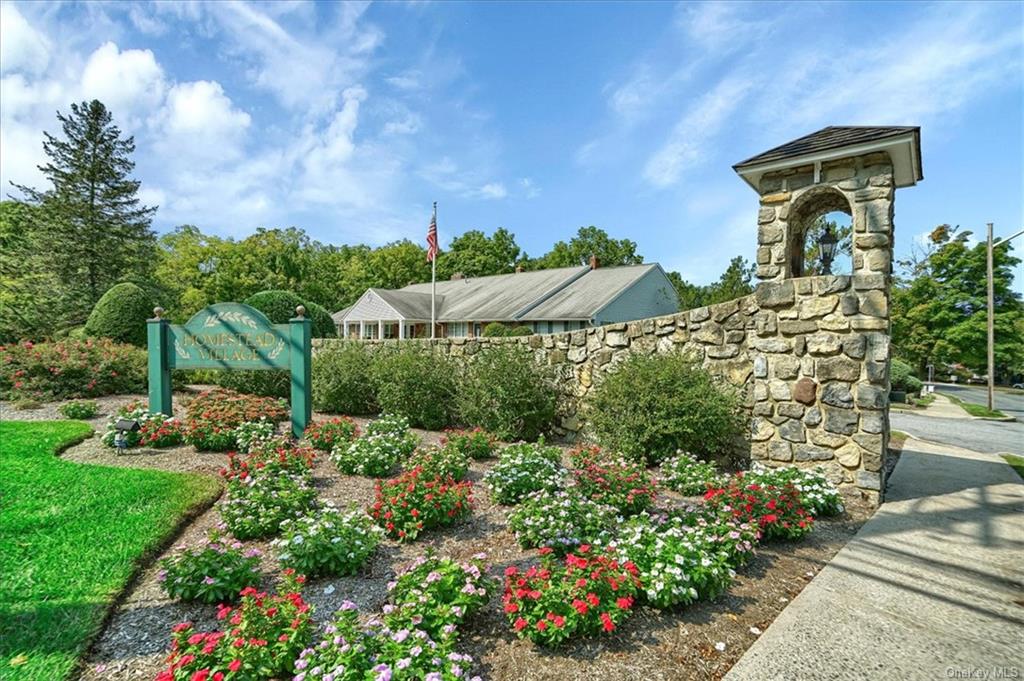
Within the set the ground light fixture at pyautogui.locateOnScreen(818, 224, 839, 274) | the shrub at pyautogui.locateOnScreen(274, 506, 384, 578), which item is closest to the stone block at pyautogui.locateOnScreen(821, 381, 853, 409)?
the ground light fixture at pyautogui.locateOnScreen(818, 224, 839, 274)

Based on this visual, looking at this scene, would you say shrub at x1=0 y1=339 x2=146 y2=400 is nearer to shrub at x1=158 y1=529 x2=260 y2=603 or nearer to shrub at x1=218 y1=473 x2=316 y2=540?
shrub at x1=218 y1=473 x2=316 y2=540

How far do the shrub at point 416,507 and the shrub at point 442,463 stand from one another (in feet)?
1.17

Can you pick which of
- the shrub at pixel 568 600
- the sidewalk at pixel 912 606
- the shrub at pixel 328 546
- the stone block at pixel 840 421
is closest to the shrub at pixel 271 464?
the shrub at pixel 328 546

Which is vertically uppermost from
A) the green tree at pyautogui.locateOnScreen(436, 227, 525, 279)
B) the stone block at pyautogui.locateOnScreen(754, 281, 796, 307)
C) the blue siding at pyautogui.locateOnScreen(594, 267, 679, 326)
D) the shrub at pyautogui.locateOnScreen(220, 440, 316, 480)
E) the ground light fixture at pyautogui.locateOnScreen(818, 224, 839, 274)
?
the green tree at pyautogui.locateOnScreen(436, 227, 525, 279)

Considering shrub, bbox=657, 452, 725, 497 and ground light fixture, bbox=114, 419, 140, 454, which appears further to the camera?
ground light fixture, bbox=114, 419, 140, 454

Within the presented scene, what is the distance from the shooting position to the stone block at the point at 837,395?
16.3 ft

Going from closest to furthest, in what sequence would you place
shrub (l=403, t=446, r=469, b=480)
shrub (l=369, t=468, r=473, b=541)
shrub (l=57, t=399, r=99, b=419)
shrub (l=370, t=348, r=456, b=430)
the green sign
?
1. shrub (l=369, t=468, r=473, b=541)
2. shrub (l=403, t=446, r=469, b=480)
3. the green sign
4. shrub (l=57, t=399, r=99, b=419)
5. shrub (l=370, t=348, r=456, b=430)

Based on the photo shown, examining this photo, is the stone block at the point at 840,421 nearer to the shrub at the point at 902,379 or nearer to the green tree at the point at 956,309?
the shrub at the point at 902,379

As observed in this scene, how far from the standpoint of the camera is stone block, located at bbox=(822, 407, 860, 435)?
16.3ft

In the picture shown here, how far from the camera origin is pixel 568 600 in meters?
2.48

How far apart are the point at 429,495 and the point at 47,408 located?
28.5 feet

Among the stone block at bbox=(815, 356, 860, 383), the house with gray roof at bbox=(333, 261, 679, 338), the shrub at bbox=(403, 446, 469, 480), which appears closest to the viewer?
the shrub at bbox=(403, 446, 469, 480)

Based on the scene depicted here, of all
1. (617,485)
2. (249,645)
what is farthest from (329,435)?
(249,645)

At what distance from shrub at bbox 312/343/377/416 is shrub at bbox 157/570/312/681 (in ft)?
21.0
